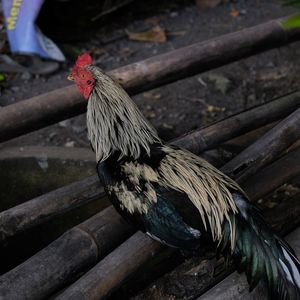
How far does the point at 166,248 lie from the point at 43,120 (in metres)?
0.80

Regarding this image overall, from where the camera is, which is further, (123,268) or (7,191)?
(7,191)

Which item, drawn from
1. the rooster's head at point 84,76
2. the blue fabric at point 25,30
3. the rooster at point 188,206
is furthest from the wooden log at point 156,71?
the blue fabric at point 25,30

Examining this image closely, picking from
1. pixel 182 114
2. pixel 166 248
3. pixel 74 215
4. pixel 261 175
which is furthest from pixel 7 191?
pixel 182 114

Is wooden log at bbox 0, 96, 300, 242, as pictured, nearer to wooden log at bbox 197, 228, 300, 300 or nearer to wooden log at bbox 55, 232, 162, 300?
wooden log at bbox 55, 232, 162, 300

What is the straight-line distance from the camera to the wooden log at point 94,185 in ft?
7.34

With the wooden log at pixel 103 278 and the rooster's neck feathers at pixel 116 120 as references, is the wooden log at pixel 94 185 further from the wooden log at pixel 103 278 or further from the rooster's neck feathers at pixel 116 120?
the wooden log at pixel 103 278

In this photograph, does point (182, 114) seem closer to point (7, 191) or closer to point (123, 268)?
point (7, 191)

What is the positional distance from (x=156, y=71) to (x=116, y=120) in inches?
22.8

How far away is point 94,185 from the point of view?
2.41m

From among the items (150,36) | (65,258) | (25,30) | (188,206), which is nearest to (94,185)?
(65,258)

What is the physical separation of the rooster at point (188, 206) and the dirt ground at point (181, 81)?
1.22 meters

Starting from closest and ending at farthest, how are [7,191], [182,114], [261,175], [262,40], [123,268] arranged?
[123,268] → [261,175] → [7,191] → [262,40] → [182,114]

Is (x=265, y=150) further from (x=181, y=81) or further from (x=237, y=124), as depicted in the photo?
(x=181, y=81)

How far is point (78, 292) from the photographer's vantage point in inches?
75.7
